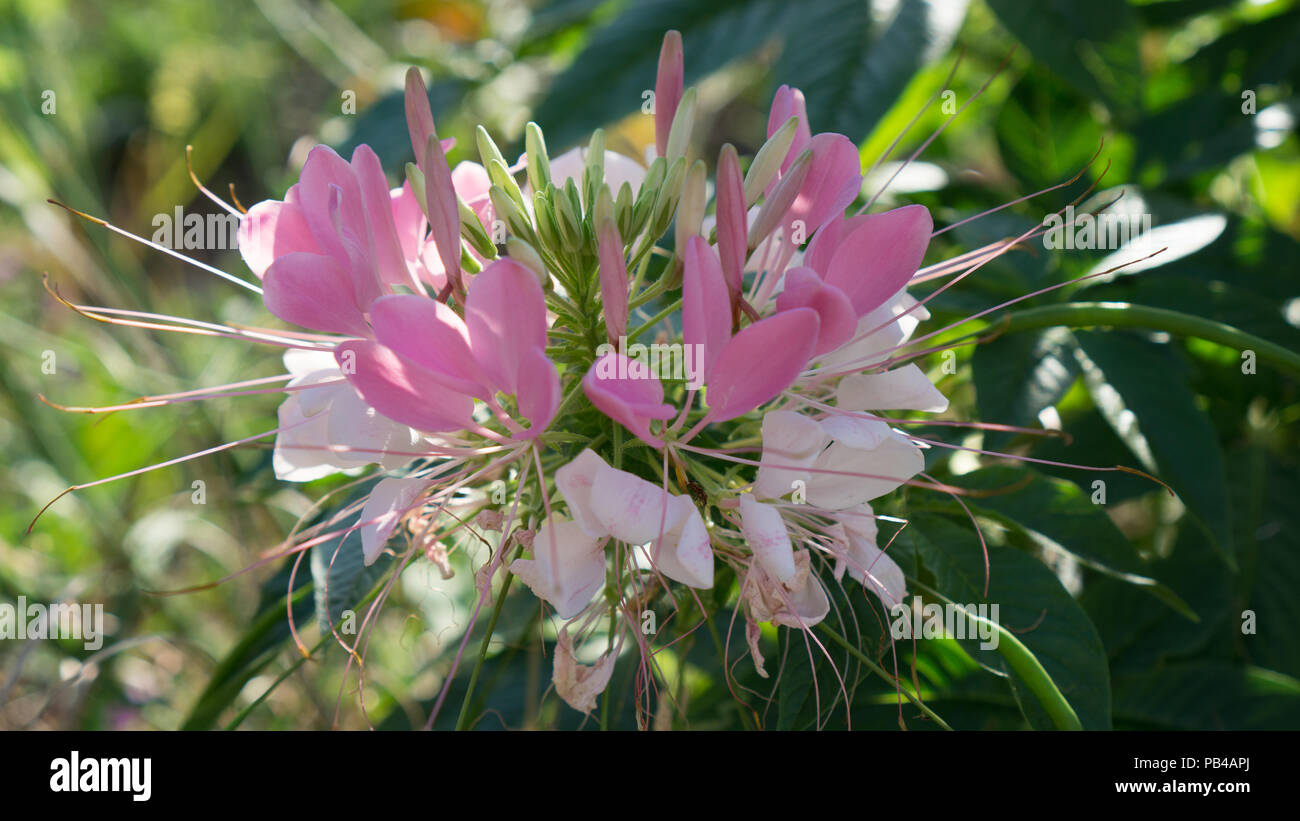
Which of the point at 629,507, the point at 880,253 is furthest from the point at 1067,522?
the point at 629,507

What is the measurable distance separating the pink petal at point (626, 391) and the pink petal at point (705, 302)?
4cm

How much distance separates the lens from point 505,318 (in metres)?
0.48

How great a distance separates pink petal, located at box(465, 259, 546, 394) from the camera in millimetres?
461

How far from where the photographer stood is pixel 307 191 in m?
0.57

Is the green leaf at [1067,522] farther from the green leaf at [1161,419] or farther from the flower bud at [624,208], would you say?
the flower bud at [624,208]

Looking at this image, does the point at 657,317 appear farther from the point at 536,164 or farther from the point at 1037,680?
the point at 1037,680

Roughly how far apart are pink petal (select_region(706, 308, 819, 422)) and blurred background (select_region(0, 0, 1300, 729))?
26cm

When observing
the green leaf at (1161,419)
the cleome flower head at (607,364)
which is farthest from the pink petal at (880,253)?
the green leaf at (1161,419)

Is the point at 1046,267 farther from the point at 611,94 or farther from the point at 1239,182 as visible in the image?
the point at 1239,182

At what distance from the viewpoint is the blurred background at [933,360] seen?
0.79m

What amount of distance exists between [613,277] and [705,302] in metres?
0.06

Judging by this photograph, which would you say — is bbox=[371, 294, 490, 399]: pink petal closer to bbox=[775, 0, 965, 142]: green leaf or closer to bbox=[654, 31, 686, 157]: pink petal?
bbox=[654, 31, 686, 157]: pink petal
